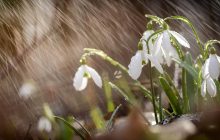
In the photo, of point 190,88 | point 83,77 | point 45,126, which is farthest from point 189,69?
point 45,126

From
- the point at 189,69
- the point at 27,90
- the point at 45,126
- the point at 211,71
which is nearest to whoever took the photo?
the point at 211,71

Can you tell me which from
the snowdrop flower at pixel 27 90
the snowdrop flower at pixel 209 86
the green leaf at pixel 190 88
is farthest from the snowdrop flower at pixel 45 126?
the snowdrop flower at pixel 209 86

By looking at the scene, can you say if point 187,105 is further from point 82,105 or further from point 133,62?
point 82,105

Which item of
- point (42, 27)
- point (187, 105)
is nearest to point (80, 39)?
point (42, 27)

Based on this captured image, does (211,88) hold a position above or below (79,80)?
below

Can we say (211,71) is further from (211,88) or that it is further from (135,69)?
(135,69)

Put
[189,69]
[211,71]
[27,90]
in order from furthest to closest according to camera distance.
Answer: [27,90], [189,69], [211,71]

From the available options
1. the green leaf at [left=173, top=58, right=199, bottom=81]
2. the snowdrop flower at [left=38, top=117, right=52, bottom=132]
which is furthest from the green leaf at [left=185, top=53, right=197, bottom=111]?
the snowdrop flower at [left=38, top=117, right=52, bottom=132]

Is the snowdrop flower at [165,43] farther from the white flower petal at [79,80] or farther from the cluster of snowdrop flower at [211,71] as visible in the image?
the white flower petal at [79,80]

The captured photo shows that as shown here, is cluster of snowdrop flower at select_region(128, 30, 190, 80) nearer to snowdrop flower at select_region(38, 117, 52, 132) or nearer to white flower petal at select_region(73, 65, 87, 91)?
white flower petal at select_region(73, 65, 87, 91)
